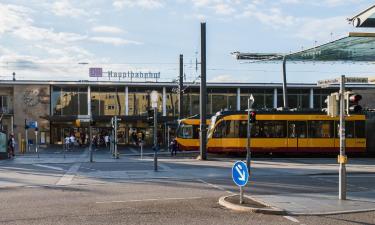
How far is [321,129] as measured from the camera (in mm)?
36562

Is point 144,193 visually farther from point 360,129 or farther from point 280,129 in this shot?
point 360,129

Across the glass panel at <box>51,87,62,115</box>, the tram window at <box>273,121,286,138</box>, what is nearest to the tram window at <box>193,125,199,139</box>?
the tram window at <box>273,121,286,138</box>

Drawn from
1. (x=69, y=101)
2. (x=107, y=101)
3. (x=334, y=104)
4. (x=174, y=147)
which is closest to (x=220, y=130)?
(x=174, y=147)

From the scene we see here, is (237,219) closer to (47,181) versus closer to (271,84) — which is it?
(47,181)

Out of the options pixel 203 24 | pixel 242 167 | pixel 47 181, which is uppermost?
pixel 203 24

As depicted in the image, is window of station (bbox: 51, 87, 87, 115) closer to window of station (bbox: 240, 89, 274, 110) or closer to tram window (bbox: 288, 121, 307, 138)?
window of station (bbox: 240, 89, 274, 110)

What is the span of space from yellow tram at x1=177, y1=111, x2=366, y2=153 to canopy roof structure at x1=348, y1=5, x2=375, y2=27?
66.9 ft

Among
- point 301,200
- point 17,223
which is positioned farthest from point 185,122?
point 17,223

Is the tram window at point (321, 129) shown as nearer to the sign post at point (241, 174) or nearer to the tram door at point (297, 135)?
the tram door at point (297, 135)

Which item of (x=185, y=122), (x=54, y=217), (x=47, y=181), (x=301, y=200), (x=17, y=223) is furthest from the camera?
(x=185, y=122)

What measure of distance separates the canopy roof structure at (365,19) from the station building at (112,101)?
43618 mm

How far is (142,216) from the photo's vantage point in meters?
12.2

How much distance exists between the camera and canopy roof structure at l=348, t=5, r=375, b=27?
49.0 feet

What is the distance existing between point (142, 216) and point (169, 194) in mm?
4247
